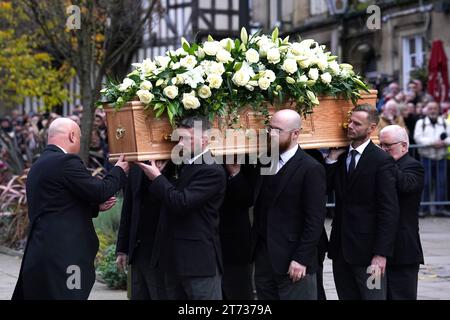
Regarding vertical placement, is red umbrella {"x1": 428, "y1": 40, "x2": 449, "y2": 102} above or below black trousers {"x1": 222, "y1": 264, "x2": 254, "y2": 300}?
above

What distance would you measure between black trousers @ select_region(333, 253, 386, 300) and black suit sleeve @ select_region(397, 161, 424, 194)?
2.52 feet

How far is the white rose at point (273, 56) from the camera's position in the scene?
8.82 meters

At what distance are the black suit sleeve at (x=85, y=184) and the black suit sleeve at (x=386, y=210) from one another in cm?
211

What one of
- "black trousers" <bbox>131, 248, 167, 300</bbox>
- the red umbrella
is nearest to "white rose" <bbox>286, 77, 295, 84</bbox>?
"black trousers" <bbox>131, 248, 167, 300</bbox>

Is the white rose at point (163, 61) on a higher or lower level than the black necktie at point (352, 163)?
higher

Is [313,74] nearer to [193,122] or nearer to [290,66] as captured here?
[290,66]

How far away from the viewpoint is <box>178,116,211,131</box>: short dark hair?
848 cm

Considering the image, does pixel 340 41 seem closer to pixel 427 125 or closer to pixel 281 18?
pixel 281 18

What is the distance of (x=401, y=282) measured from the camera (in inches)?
348

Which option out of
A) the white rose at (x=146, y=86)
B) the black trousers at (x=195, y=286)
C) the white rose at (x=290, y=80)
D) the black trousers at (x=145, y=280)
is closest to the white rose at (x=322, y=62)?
the white rose at (x=290, y=80)

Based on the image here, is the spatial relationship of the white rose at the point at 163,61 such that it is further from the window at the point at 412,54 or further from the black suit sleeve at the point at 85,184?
the window at the point at 412,54

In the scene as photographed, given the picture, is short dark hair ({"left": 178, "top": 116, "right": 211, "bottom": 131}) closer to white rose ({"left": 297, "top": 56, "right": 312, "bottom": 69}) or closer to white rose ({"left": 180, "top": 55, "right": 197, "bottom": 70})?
white rose ({"left": 180, "top": 55, "right": 197, "bottom": 70})
